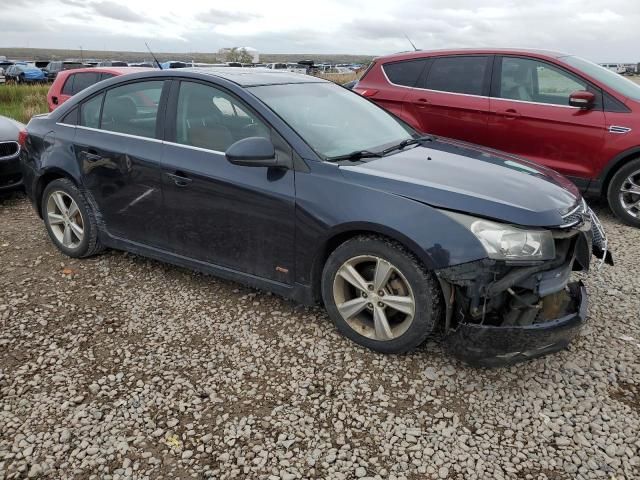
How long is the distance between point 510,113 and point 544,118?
361 millimetres

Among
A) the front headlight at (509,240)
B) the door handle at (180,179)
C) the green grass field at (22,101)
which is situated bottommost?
the green grass field at (22,101)

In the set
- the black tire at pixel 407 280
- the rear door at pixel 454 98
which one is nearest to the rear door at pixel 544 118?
the rear door at pixel 454 98

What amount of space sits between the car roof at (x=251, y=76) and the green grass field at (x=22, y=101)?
1101 centimetres

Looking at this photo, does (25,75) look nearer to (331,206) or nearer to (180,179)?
(180,179)

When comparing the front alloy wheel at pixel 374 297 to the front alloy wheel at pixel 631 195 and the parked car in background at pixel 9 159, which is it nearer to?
the front alloy wheel at pixel 631 195

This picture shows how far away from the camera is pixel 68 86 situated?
9508 millimetres

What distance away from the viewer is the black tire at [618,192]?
529 centimetres

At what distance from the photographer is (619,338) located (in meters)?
3.31

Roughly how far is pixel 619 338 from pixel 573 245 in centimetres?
85

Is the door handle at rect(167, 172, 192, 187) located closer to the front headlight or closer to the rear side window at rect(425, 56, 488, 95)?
the front headlight

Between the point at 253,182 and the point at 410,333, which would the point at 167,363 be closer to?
the point at 253,182

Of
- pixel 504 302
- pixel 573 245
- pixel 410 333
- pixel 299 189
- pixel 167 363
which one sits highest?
pixel 299 189

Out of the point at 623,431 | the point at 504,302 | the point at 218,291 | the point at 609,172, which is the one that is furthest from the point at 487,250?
the point at 609,172

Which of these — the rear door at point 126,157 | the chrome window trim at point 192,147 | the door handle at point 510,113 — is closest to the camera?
the chrome window trim at point 192,147
